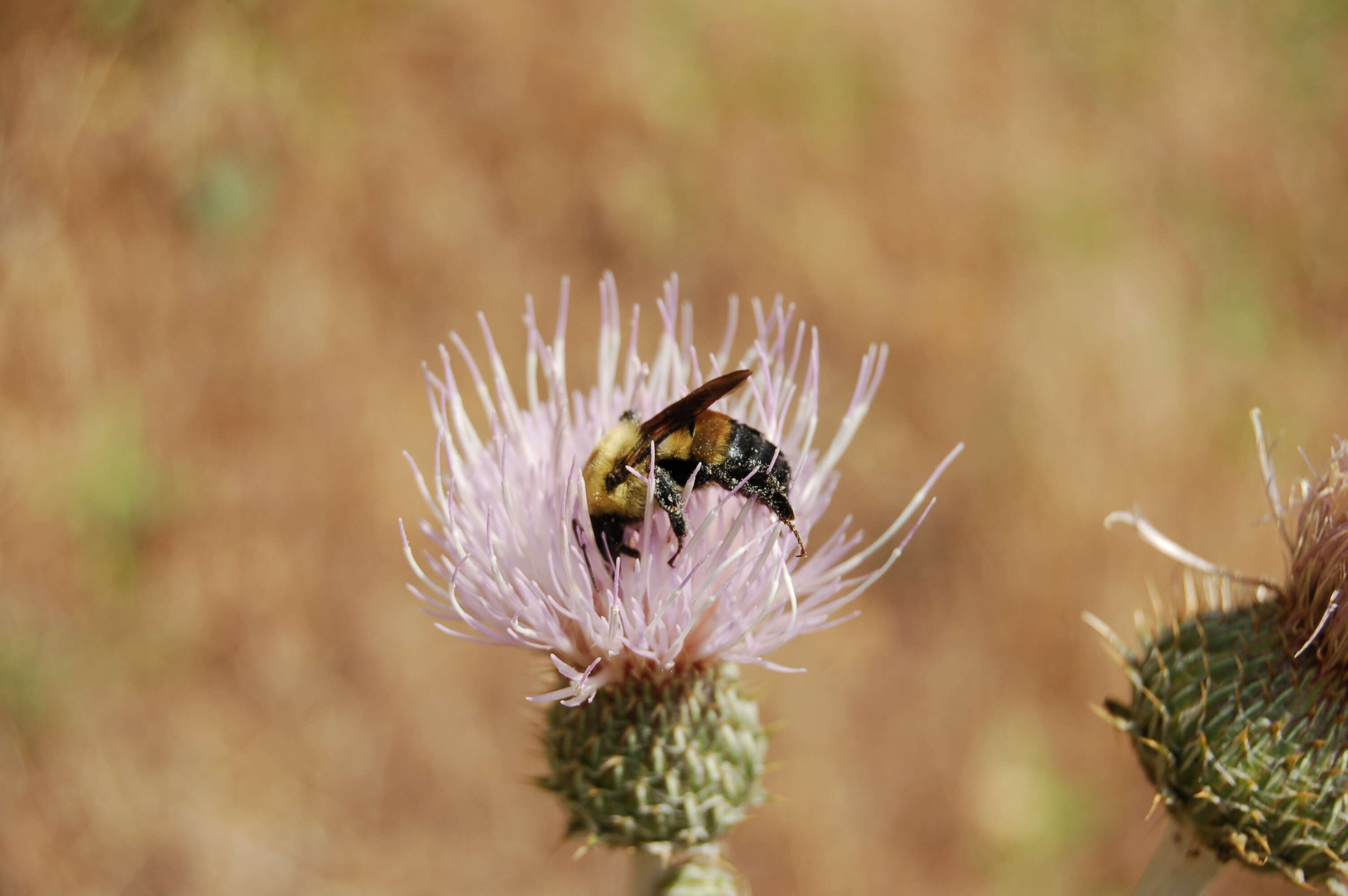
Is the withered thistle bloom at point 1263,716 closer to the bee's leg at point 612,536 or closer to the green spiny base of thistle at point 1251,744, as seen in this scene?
the green spiny base of thistle at point 1251,744

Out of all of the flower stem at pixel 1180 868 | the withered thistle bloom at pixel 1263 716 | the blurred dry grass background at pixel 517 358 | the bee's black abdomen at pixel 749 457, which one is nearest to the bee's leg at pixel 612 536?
the bee's black abdomen at pixel 749 457

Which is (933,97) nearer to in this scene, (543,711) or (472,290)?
(472,290)

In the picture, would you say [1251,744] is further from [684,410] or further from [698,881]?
[684,410]

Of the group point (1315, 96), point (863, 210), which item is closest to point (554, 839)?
point (863, 210)

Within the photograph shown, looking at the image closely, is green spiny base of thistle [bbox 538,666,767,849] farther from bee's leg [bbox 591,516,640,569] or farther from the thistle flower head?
→ bee's leg [bbox 591,516,640,569]

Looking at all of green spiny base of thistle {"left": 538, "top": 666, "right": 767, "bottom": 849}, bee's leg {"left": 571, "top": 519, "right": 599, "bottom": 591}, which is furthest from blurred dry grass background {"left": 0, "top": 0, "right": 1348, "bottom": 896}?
bee's leg {"left": 571, "top": 519, "right": 599, "bottom": 591}

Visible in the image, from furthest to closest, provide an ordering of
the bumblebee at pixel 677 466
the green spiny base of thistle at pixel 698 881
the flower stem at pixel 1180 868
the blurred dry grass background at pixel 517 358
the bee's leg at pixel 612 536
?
the blurred dry grass background at pixel 517 358, the green spiny base of thistle at pixel 698 881, the flower stem at pixel 1180 868, the bee's leg at pixel 612 536, the bumblebee at pixel 677 466
